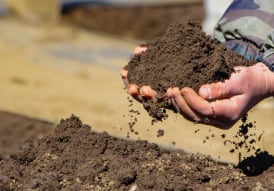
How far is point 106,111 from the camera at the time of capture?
20.1 feet

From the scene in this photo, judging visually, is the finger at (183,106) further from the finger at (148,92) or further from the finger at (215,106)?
the finger at (148,92)

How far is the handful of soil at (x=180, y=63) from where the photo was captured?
134 inches

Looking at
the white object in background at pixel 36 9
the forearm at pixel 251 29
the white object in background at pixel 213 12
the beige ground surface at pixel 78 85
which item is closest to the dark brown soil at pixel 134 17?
the white object in background at pixel 36 9

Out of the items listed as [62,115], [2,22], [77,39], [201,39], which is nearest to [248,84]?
[201,39]

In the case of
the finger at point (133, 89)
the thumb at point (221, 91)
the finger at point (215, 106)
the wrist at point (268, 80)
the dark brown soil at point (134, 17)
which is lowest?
the finger at point (215, 106)

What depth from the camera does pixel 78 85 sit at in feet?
22.7

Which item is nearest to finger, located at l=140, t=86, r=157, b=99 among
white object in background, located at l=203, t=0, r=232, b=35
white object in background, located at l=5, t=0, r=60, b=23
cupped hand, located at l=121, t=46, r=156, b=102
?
cupped hand, located at l=121, t=46, r=156, b=102

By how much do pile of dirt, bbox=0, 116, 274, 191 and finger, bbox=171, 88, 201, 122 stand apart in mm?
243

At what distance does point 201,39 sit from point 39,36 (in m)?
5.14

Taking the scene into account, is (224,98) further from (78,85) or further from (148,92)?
(78,85)

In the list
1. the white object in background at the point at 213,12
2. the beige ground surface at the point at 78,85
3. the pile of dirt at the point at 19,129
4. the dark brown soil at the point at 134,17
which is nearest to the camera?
the beige ground surface at the point at 78,85

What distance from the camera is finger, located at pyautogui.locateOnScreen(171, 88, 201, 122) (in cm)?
327

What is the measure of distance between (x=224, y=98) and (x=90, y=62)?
4.45 metres

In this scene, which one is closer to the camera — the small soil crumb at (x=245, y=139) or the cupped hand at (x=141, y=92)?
the cupped hand at (x=141, y=92)
